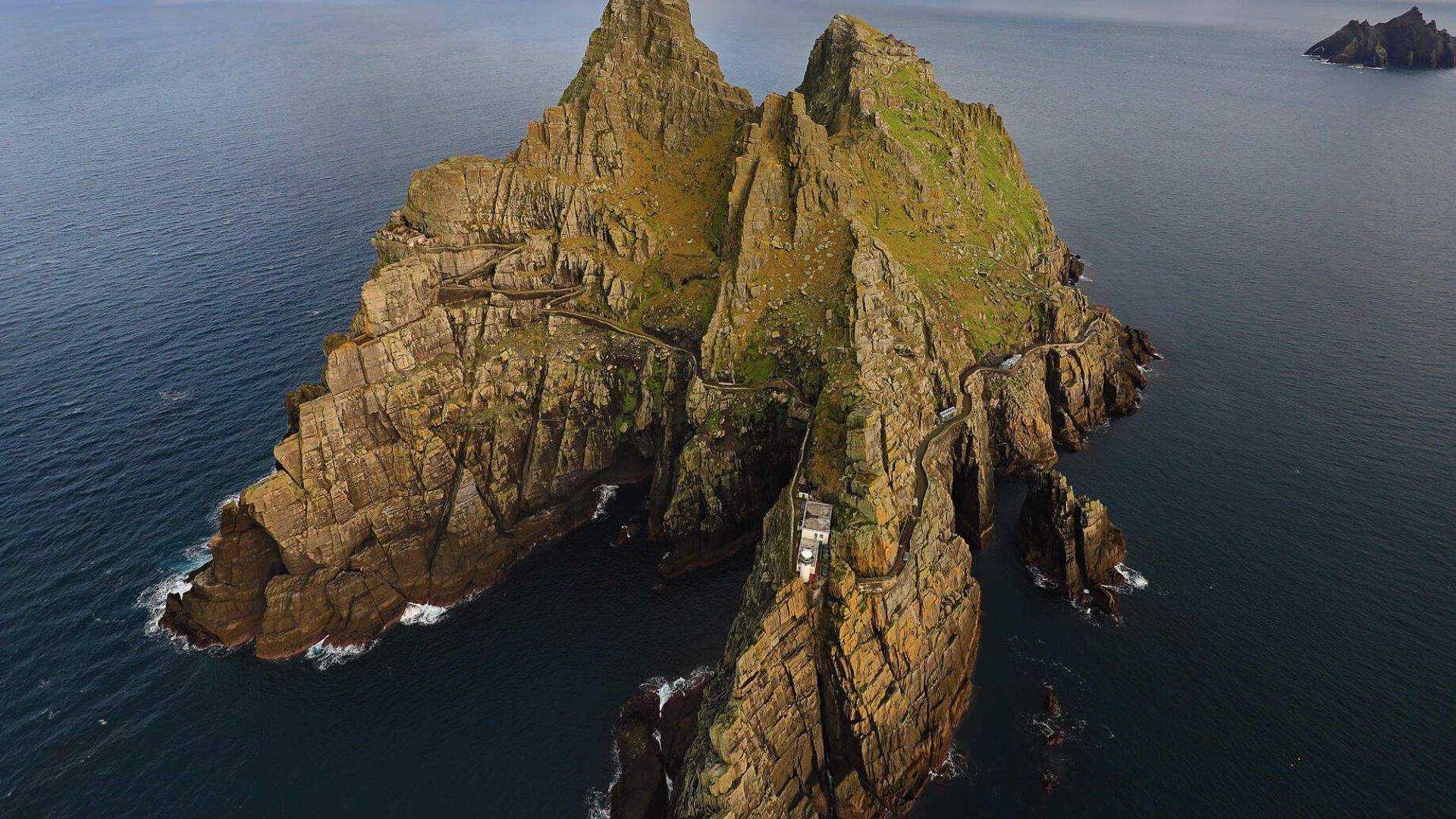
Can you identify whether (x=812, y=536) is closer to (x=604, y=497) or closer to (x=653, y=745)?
(x=653, y=745)

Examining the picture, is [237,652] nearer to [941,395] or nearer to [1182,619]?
[941,395]

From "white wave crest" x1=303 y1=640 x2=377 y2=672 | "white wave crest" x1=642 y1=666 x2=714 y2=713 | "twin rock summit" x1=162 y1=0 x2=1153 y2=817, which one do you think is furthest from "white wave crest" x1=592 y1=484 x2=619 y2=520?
"white wave crest" x1=303 y1=640 x2=377 y2=672

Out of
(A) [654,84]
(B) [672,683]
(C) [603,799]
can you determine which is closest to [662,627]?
(B) [672,683]

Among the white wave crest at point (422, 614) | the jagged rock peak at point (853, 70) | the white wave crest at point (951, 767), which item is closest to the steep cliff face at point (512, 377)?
the white wave crest at point (422, 614)

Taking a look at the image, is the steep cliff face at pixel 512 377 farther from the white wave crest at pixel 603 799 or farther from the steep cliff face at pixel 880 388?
the white wave crest at pixel 603 799

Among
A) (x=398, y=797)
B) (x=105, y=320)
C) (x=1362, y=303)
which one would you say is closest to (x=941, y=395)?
(x=398, y=797)
